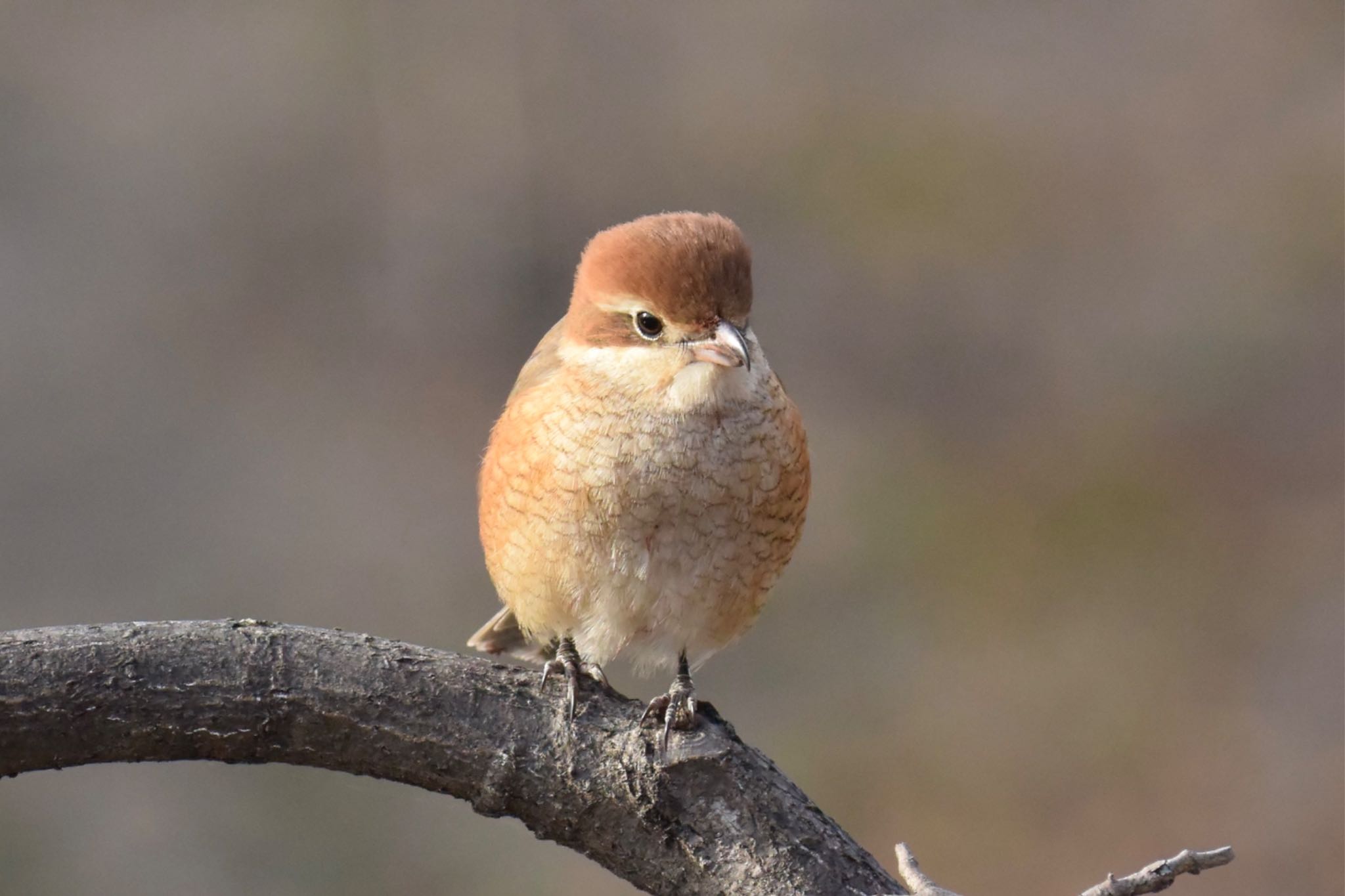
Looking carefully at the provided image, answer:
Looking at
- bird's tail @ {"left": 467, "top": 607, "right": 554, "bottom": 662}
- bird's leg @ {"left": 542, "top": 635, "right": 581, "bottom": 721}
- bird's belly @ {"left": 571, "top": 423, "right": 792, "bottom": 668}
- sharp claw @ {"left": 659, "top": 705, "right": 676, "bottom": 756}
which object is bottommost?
bird's tail @ {"left": 467, "top": 607, "right": 554, "bottom": 662}

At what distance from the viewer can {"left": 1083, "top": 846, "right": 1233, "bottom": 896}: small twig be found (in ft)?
6.93

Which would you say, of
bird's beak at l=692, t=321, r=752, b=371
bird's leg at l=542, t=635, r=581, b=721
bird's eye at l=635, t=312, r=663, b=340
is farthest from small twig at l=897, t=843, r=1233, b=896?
bird's eye at l=635, t=312, r=663, b=340

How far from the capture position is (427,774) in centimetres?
257

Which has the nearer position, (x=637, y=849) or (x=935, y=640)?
(x=637, y=849)

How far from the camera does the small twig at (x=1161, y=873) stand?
6.93ft

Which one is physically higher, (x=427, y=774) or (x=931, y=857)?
(x=427, y=774)

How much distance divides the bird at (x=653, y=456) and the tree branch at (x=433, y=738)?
0.33 m

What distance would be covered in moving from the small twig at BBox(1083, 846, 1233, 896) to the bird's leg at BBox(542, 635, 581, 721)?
1.00m

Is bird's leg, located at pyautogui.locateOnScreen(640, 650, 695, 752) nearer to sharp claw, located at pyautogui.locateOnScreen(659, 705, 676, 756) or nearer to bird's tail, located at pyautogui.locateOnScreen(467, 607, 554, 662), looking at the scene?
sharp claw, located at pyautogui.locateOnScreen(659, 705, 676, 756)

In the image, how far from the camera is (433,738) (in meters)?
2.54

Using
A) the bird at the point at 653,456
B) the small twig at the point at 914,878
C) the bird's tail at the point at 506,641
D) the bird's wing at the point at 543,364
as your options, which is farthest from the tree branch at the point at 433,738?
the bird's tail at the point at 506,641

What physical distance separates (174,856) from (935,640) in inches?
143

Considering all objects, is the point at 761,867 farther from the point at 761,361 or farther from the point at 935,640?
the point at 935,640

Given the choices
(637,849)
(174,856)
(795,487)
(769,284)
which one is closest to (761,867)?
(637,849)
